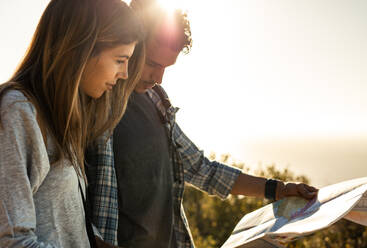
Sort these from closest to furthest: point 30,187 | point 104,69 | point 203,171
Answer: point 30,187, point 104,69, point 203,171

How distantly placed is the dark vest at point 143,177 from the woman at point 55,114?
0.44m

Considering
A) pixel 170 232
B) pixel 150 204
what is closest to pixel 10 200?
pixel 150 204

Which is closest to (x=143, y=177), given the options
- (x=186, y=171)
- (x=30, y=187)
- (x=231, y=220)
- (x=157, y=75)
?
(x=186, y=171)

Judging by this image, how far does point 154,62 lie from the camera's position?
Result: 2.31 meters

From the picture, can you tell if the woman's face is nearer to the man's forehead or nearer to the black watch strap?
the man's forehead

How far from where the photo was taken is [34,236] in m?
1.27

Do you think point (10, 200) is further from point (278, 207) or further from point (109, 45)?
point (278, 207)

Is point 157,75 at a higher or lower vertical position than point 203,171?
higher

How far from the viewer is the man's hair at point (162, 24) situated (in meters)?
2.32

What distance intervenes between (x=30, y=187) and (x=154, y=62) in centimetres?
120

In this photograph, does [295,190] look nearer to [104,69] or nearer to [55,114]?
[104,69]

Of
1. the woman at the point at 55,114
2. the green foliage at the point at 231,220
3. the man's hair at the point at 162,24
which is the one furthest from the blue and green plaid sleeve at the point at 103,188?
the green foliage at the point at 231,220

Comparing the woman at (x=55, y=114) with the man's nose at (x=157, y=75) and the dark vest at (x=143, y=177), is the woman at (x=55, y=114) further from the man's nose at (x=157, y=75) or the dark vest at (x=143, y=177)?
the man's nose at (x=157, y=75)

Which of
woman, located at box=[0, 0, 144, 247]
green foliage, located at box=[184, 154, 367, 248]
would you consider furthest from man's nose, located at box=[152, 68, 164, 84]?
green foliage, located at box=[184, 154, 367, 248]
